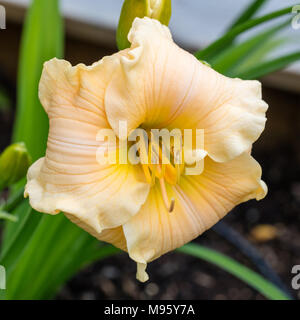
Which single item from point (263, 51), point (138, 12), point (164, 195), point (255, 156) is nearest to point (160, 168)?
point (164, 195)

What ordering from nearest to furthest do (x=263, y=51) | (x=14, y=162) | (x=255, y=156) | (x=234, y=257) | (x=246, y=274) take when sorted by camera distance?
(x=14, y=162) < (x=246, y=274) < (x=263, y=51) < (x=234, y=257) < (x=255, y=156)

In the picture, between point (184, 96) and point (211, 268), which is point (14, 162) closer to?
point (184, 96)

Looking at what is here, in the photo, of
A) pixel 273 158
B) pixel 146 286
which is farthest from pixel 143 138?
pixel 273 158

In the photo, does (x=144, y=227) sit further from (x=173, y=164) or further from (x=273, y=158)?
(x=273, y=158)

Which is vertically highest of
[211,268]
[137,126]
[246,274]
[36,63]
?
[137,126]

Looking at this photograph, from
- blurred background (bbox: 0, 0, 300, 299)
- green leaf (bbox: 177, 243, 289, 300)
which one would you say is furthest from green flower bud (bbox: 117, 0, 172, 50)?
blurred background (bbox: 0, 0, 300, 299)

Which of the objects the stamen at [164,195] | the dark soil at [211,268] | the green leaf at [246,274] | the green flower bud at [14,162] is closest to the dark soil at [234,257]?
the dark soil at [211,268]

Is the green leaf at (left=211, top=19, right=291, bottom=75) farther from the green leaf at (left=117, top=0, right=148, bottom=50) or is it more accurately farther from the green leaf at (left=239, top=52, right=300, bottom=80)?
the green leaf at (left=117, top=0, right=148, bottom=50)
